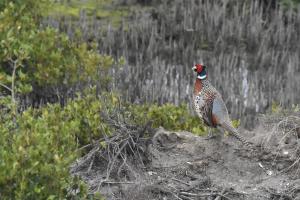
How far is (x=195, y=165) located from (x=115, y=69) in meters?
3.22

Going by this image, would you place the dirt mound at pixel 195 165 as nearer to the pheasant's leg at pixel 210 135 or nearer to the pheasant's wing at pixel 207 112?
the pheasant's leg at pixel 210 135

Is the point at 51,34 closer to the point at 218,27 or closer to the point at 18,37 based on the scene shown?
the point at 18,37

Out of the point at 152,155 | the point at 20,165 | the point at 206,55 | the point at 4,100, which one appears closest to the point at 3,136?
the point at 20,165

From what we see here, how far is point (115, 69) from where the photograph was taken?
1041cm

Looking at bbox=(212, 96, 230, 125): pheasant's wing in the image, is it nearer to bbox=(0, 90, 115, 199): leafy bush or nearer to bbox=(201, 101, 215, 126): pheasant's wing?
bbox=(201, 101, 215, 126): pheasant's wing

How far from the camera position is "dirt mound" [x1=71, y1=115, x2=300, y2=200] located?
6.98 metres

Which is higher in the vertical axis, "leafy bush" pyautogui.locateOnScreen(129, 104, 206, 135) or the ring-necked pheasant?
the ring-necked pheasant

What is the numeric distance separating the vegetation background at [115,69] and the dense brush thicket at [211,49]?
0.06 ft

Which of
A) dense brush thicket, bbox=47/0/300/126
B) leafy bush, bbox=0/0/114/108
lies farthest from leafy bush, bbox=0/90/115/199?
dense brush thicket, bbox=47/0/300/126

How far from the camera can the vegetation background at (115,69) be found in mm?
5652

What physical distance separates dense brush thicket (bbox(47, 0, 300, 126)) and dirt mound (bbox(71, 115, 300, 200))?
2.59 meters

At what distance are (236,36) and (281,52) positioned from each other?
73 centimetres

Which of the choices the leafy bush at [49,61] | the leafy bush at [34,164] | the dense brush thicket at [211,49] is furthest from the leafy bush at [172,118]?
the leafy bush at [34,164]

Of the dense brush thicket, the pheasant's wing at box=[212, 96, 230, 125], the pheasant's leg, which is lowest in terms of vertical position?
the dense brush thicket
